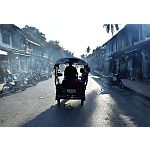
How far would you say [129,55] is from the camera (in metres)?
30.1

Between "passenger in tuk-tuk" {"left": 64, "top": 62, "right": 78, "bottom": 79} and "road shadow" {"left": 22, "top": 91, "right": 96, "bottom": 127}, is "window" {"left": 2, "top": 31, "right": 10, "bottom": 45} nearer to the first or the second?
"passenger in tuk-tuk" {"left": 64, "top": 62, "right": 78, "bottom": 79}

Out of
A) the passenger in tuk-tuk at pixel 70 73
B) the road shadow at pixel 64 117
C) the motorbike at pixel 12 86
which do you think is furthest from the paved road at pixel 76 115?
the motorbike at pixel 12 86

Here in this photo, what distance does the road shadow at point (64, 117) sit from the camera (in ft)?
24.5

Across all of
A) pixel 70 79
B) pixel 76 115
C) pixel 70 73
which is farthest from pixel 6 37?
pixel 76 115

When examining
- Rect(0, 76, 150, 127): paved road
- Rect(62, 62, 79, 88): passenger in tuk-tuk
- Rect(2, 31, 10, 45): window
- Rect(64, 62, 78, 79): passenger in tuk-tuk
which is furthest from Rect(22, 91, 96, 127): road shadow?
Rect(2, 31, 10, 45): window

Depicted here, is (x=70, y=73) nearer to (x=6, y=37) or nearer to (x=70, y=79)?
(x=70, y=79)

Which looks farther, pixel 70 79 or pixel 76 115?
pixel 70 79

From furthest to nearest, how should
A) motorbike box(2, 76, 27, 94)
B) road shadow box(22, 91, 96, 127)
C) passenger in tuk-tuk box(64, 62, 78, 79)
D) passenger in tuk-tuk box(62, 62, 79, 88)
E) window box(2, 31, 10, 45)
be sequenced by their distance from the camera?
window box(2, 31, 10, 45) < motorbike box(2, 76, 27, 94) < passenger in tuk-tuk box(64, 62, 78, 79) < passenger in tuk-tuk box(62, 62, 79, 88) < road shadow box(22, 91, 96, 127)

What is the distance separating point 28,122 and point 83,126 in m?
1.70

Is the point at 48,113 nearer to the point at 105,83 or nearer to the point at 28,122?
the point at 28,122

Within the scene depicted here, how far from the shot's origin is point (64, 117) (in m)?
8.47

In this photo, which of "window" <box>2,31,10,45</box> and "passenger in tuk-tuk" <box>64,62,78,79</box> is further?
"window" <box>2,31,10,45</box>

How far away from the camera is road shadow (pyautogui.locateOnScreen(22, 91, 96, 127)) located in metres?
7.45

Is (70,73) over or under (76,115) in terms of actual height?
over
